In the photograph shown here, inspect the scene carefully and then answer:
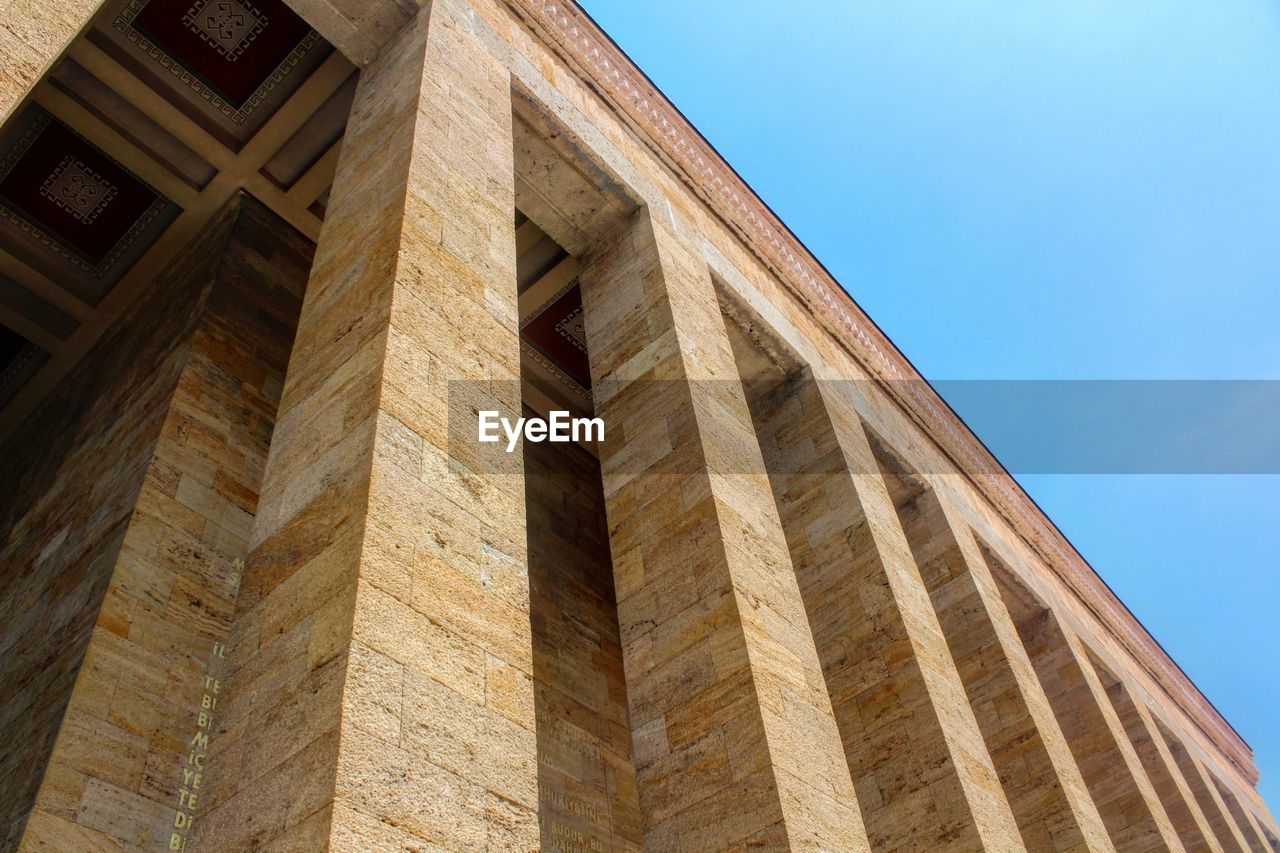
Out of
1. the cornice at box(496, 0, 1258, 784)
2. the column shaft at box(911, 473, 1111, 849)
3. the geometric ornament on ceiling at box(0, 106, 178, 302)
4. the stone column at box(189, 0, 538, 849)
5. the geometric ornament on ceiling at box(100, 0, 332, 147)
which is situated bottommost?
the stone column at box(189, 0, 538, 849)

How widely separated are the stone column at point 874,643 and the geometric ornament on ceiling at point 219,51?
14.3 feet

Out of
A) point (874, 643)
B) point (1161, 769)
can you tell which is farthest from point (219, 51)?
point (1161, 769)

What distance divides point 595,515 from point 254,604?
600cm

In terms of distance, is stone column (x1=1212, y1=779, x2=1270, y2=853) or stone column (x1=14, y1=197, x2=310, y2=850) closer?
stone column (x1=14, y1=197, x2=310, y2=850)

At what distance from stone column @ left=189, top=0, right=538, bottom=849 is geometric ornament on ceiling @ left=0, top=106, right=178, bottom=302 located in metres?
3.34

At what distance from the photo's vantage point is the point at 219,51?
654cm

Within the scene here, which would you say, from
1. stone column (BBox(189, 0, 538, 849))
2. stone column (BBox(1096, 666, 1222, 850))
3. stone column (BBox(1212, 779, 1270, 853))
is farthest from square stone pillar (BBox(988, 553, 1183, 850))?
stone column (BBox(189, 0, 538, 849))

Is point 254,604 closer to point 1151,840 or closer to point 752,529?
point 752,529

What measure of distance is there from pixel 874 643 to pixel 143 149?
5.87 m

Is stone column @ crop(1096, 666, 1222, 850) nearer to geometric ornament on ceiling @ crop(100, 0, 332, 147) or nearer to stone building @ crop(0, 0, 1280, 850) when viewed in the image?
stone building @ crop(0, 0, 1280, 850)

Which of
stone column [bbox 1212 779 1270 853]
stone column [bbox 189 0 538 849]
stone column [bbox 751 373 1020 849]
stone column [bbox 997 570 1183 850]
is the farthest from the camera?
stone column [bbox 1212 779 1270 853]

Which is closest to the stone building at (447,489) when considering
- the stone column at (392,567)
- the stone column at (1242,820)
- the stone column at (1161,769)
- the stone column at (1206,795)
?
the stone column at (392,567)

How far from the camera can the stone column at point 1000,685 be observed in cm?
739

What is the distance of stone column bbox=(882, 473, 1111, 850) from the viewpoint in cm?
739
